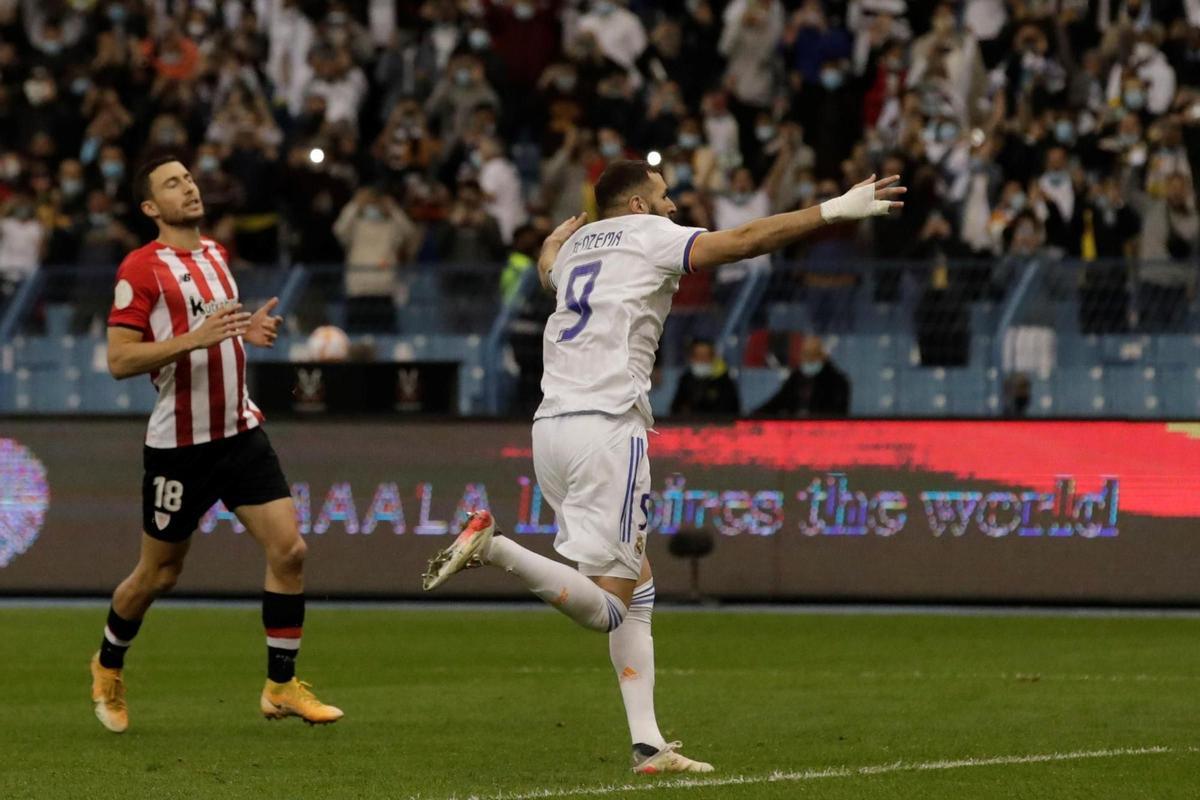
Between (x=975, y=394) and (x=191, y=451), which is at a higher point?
(x=191, y=451)

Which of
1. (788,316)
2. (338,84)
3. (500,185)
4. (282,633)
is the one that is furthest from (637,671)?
(338,84)

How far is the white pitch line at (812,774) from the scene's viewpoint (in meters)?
7.10

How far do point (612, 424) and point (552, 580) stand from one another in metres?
0.63

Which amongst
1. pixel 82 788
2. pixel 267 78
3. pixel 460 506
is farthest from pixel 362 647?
pixel 267 78

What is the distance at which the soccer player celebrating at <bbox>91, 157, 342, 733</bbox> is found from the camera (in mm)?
9172

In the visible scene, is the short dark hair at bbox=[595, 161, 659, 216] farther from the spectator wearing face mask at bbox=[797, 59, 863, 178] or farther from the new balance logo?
the spectator wearing face mask at bbox=[797, 59, 863, 178]

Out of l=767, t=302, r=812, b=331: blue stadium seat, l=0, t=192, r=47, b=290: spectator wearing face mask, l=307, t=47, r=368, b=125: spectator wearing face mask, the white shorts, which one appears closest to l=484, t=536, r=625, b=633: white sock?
the white shorts

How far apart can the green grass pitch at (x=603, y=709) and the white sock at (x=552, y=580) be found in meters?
0.59

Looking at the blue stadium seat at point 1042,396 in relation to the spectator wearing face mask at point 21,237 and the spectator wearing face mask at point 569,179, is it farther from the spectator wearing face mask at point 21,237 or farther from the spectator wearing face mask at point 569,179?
the spectator wearing face mask at point 21,237

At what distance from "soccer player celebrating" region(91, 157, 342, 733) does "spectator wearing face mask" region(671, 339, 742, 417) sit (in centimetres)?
687

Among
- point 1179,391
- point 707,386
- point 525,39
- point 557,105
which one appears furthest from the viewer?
point 525,39

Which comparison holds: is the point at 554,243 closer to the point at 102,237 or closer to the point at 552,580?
the point at 552,580

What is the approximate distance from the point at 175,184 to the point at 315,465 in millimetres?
7046

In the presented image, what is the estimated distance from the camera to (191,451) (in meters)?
9.27
